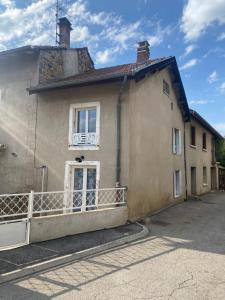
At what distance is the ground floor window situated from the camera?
10898mm

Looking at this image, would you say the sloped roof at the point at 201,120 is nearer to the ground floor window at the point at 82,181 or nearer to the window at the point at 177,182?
the window at the point at 177,182

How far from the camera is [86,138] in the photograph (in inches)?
436

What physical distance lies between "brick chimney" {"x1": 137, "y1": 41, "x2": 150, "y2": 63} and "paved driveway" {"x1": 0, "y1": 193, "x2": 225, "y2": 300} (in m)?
10.9

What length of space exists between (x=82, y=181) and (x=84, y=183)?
0.41ft

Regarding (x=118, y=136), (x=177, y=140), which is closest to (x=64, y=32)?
(x=177, y=140)

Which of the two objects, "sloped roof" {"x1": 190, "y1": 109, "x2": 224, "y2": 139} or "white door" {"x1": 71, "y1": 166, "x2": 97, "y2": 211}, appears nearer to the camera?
"white door" {"x1": 71, "y1": 166, "x2": 97, "y2": 211}

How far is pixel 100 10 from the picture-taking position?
10.8m

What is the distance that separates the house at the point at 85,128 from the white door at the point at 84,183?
0.04 meters

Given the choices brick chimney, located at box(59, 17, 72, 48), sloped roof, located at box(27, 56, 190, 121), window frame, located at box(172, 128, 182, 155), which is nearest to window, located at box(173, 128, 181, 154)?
window frame, located at box(172, 128, 182, 155)

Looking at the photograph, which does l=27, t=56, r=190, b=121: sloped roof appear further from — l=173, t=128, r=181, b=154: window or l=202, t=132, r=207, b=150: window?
l=202, t=132, r=207, b=150: window

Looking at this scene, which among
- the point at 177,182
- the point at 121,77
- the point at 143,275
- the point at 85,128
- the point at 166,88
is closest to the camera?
the point at 143,275

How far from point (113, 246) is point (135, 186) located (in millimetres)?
3553

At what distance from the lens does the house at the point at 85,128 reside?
10344 millimetres

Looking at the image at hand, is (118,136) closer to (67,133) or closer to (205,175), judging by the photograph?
(67,133)
